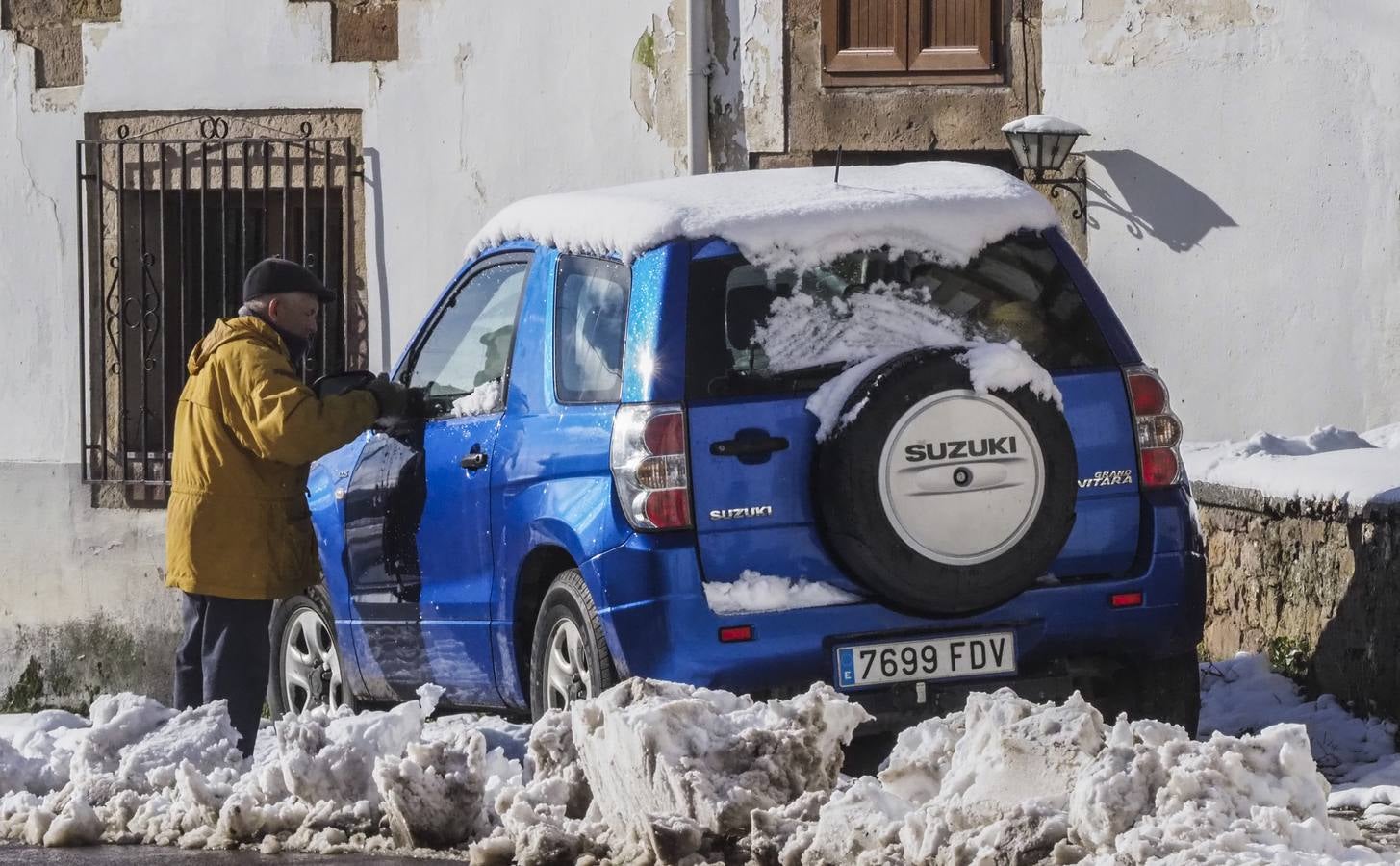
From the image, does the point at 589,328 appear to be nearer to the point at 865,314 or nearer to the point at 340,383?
the point at 865,314

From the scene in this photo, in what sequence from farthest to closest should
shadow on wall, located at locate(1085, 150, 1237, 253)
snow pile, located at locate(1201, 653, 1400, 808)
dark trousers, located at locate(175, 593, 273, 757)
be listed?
1. shadow on wall, located at locate(1085, 150, 1237, 253)
2. dark trousers, located at locate(175, 593, 273, 757)
3. snow pile, located at locate(1201, 653, 1400, 808)

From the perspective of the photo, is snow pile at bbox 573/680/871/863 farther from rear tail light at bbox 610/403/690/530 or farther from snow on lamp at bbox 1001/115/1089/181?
snow on lamp at bbox 1001/115/1089/181

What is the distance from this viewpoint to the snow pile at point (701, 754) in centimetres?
530

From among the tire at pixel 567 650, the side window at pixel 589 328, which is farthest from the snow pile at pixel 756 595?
the side window at pixel 589 328

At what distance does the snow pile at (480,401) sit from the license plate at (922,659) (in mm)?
1424

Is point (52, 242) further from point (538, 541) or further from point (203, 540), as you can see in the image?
point (538, 541)

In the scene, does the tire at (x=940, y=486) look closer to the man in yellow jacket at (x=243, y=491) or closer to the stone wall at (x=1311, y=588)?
the stone wall at (x=1311, y=588)

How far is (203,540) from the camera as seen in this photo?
284 inches

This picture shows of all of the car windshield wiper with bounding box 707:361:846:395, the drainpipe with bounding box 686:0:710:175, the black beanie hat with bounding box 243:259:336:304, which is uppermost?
the drainpipe with bounding box 686:0:710:175

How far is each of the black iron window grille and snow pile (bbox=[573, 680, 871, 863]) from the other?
732cm

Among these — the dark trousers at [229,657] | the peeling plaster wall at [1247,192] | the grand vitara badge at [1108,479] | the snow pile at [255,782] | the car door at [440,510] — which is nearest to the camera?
the snow pile at [255,782]

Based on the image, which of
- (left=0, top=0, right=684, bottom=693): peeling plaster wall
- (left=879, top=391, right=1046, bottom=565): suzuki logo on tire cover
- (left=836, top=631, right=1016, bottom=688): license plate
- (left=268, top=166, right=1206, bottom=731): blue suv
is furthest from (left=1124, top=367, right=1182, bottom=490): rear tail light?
(left=0, top=0, right=684, bottom=693): peeling plaster wall

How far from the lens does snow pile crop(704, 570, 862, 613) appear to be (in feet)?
19.4

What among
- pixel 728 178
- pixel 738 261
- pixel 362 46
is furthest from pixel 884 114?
pixel 738 261
